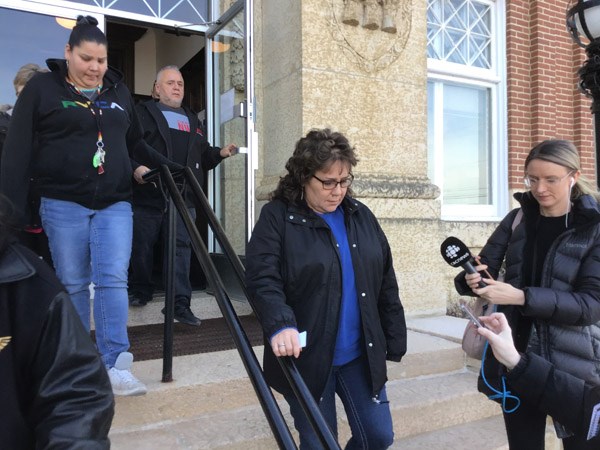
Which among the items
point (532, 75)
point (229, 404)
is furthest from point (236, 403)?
point (532, 75)

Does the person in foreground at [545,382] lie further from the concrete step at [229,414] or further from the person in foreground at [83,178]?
the person in foreground at [83,178]

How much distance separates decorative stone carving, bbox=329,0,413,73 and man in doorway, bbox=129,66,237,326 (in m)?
1.51

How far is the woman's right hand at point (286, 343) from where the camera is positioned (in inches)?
82.7

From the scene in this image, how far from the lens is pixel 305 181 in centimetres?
240

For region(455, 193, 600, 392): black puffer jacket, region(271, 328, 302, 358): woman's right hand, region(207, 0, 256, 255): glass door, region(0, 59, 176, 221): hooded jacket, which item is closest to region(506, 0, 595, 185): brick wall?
region(207, 0, 256, 255): glass door

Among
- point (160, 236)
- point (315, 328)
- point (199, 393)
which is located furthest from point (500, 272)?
point (160, 236)

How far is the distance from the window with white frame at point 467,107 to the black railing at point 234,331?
4159 millimetres

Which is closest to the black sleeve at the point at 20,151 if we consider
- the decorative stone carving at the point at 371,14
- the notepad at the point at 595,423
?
the notepad at the point at 595,423

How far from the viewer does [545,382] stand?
7.37ft

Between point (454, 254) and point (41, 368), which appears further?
point (454, 254)

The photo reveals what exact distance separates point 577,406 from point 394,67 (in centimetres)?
383

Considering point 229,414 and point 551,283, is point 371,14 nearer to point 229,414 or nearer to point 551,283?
point 551,283

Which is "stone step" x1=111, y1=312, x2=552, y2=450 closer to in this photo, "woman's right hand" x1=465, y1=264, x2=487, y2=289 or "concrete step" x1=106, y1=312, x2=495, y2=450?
"concrete step" x1=106, y1=312, x2=495, y2=450

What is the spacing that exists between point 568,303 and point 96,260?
7.49ft
